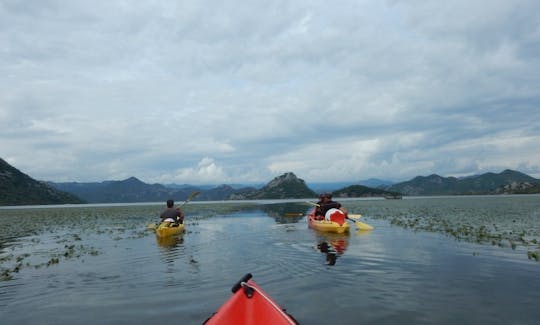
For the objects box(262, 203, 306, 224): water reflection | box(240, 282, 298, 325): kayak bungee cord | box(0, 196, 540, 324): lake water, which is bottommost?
box(0, 196, 540, 324): lake water

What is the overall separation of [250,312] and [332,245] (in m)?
15.9

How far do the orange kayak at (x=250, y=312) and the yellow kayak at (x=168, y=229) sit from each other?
22.0 meters

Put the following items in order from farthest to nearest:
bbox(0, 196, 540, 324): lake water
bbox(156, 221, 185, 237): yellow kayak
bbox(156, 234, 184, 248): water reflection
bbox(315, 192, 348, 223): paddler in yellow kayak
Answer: bbox(315, 192, 348, 223): paddler in yellow kayak < bbox(156, 221, 185, 237): yellow kayak < bbox(156, 234, 184, 248): water reflection < bbox(0, 196, 540, 324): lake water

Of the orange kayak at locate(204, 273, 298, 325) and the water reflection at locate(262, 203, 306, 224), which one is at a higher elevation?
the orange kayak at locate(204, 273, 298, 325)

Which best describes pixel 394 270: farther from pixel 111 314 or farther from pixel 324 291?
pixel 111 314

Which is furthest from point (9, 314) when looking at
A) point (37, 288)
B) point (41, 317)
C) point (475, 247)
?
point (475, 247)

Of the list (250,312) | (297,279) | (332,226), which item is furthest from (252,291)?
(332,226)

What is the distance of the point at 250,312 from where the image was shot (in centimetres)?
769

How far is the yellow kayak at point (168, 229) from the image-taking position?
93.3ft

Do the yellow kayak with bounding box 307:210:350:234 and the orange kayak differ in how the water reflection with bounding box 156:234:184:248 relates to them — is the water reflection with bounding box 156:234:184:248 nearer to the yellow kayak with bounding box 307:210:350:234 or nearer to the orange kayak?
the yellow kayak with bounding box 307:210:350:234

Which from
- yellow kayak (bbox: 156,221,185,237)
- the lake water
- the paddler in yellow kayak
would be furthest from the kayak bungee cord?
the paddler in yellow kayak

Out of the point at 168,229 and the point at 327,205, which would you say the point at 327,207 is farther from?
the point at 168,229

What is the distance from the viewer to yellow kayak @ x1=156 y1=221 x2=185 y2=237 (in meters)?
28.4

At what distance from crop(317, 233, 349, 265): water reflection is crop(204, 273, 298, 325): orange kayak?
390 inches
